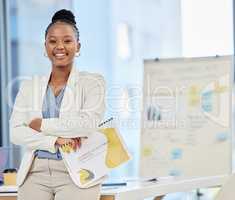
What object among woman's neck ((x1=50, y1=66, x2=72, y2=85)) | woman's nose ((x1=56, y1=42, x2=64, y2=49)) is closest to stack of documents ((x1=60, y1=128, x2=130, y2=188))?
woman's neck ((x1=50, y1=66, x2=72, y2=85))

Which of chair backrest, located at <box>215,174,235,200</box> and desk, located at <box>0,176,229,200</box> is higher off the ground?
chair backrest, located at <box>215,174,235,200</box>

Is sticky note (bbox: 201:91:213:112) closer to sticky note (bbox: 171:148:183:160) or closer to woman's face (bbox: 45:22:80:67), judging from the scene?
sticky note (bbox: 171:148:183:160)

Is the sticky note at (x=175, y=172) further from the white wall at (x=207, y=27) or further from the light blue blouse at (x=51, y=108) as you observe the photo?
the light blue blouse at (x=51, y=108)

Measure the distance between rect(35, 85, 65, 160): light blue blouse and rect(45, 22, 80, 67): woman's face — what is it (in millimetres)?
118

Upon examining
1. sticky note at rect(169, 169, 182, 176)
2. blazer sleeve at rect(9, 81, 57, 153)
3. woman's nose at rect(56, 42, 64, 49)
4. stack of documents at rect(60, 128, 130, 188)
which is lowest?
sticky note at rect(169, 169, 182, 176)

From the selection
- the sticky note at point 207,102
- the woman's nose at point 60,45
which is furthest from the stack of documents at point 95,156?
the sticky note at point 207,102

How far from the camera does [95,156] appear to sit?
209cm

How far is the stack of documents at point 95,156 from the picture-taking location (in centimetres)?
198

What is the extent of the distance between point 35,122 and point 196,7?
9.02ft

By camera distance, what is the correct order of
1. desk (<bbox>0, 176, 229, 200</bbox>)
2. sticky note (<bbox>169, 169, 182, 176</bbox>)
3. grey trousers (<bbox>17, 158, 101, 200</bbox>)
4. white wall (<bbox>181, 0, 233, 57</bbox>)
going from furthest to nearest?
white wall (<bbox>181, 0, 233, 57</bbox>) < sticky note (<bbox>169, 169, 182, 176</bbox>) < desk (<bbox>0, 176, 229, 200</bbox>) < grey trousers (<bbox>17, 158, 101, 200</bbox>)

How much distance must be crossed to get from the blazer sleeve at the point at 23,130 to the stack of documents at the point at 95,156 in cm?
10

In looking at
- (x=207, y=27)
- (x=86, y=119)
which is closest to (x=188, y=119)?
(x=207, y=27)

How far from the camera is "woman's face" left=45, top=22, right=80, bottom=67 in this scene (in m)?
1.98

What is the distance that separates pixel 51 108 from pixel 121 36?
2702 mm
